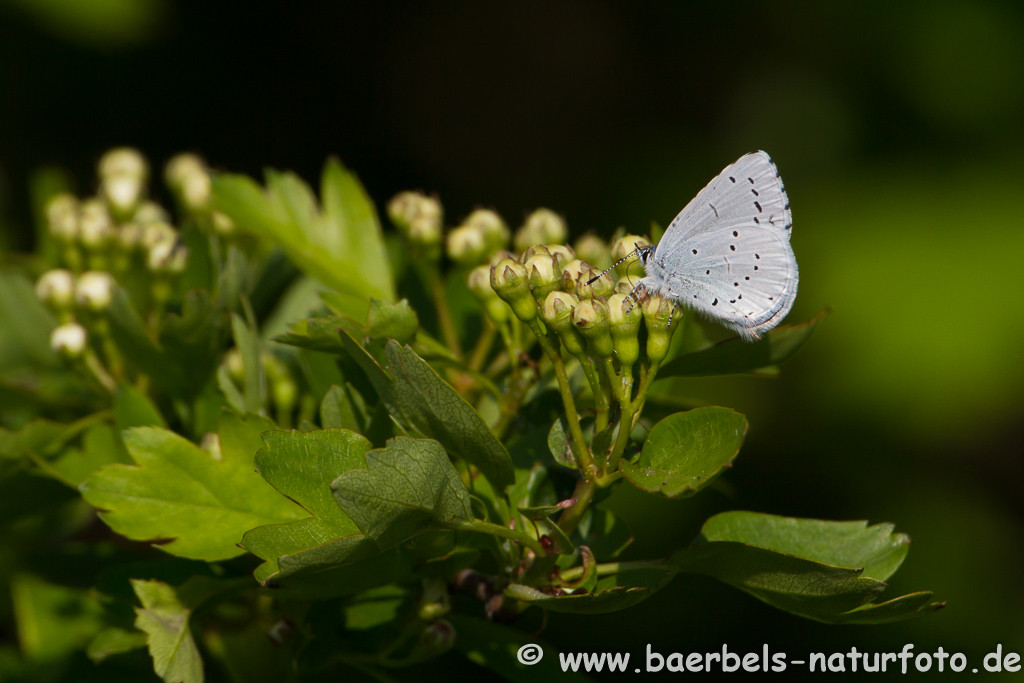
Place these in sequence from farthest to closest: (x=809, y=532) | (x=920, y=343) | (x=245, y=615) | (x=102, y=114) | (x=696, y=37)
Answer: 1. (x=696, y=37)
2. (x=102, y=114)
3. (x=920, y=343)
4. (x=245, y=615)
5. (x=809, y=532)

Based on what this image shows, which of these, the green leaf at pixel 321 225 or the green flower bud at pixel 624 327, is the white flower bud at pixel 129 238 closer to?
the green leaf at pixel 321 225

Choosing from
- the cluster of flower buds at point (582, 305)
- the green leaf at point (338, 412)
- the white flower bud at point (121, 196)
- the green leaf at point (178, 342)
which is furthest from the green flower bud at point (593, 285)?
the white flower bud at point (121, 196)

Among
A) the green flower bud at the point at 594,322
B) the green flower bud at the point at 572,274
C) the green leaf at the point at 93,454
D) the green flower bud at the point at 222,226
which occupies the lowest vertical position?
the green leaf at the point at 93,454

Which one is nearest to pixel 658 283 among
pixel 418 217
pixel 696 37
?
pixel 418 217

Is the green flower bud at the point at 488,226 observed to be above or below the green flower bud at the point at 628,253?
above

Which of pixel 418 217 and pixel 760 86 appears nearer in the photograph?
pixel 418 217

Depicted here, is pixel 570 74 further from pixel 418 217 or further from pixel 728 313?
pixel 728 313

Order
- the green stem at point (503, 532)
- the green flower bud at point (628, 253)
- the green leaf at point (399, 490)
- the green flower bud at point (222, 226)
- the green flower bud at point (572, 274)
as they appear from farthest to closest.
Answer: the green flower bud at point (222, 226) → the green flower bud at point (628, 253) → the green flower bud at point (572, 274) → the green stem at point (503, 532) → the green leaf at point (399, 490)

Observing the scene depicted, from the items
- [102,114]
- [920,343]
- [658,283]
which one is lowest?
[658,283]
